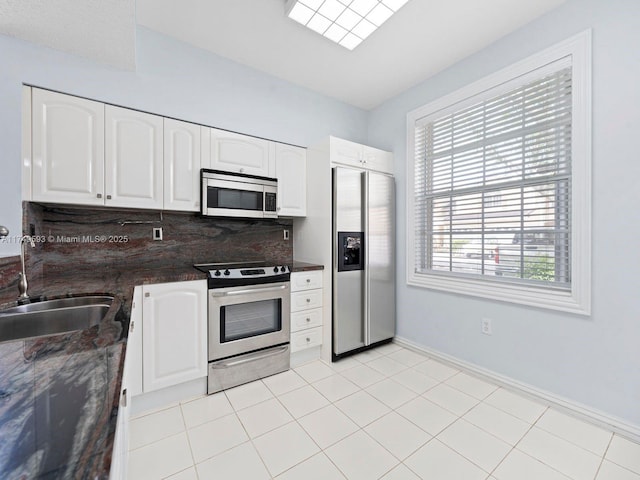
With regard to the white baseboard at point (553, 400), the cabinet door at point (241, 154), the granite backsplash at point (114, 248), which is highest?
the cabinet door at point (241, 154)

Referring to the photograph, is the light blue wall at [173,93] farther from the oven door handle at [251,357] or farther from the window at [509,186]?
the oven door handle at [251,357]

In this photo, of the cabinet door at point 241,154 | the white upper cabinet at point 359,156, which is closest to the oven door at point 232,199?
the cabinet door at point 241,154

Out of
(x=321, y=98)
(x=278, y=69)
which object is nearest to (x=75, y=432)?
(x=278, y=69)

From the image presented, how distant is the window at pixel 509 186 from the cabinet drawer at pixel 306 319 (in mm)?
1040

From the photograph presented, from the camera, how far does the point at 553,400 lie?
1909 millimetres

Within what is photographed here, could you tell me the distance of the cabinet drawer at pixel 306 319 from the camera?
248 centimetres

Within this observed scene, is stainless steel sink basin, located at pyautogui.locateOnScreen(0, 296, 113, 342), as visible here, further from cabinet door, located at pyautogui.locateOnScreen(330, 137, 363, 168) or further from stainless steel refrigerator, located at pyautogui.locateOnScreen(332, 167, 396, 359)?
cabinet door, located at pyautogui.locateOnScreen(330, 137, 363, 168)

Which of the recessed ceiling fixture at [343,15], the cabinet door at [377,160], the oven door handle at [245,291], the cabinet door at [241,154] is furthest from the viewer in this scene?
the cabinet door at [377,160]

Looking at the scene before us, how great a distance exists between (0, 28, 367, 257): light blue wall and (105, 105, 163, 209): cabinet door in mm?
153

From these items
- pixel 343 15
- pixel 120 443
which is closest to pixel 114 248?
pixel 120 443

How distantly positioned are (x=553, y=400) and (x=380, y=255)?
5.41 ft

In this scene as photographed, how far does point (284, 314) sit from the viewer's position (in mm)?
2410

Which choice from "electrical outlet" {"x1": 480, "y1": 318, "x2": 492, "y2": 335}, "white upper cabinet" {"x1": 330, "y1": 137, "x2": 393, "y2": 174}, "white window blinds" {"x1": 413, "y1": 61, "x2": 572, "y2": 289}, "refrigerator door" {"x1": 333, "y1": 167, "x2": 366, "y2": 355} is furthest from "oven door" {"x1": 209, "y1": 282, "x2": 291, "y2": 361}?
"electrical outlet" {"x1": 480, "y1": 318, "x2": 492, "y2": 335}

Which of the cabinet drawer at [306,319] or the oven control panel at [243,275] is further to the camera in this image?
the cabinet drawer at [306,319]
